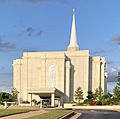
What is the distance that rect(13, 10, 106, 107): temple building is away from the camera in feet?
461

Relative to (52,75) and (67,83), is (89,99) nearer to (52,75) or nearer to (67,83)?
(67,83)

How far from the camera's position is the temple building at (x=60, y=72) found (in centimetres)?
14062

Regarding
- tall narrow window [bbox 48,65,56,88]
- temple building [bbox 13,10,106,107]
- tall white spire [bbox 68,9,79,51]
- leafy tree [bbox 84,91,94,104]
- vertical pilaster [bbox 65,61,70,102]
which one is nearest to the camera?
leafy tree [bbox 84,91,94,104]

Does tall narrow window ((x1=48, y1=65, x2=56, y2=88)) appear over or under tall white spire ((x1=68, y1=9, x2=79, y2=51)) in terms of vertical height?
under

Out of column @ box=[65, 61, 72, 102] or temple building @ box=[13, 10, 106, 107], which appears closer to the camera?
column @ box=[65, 61, 72, 102]

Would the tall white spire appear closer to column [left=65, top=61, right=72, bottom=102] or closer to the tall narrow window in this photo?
column [left=65, top=61, right=72, bottom=102]

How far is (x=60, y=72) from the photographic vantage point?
141000mm

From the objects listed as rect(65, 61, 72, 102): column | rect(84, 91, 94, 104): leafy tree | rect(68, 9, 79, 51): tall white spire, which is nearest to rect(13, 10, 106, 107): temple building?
rect(65, 61, 72, 102): column

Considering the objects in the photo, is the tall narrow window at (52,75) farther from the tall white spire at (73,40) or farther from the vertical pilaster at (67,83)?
the tall white spire at (73,40)

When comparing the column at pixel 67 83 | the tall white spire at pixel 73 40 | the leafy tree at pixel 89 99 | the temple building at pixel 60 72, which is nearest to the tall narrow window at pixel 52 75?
the temple building at pixel 60 72

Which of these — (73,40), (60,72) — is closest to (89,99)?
(60,72)

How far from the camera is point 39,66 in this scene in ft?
483

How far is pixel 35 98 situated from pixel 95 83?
29.5 meters

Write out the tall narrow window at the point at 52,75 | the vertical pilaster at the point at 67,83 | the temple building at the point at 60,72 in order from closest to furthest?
the vertical pilaster at the point at 67,83
the temple building at the point at 60,72
the tall narrow window at the point at 52,75
